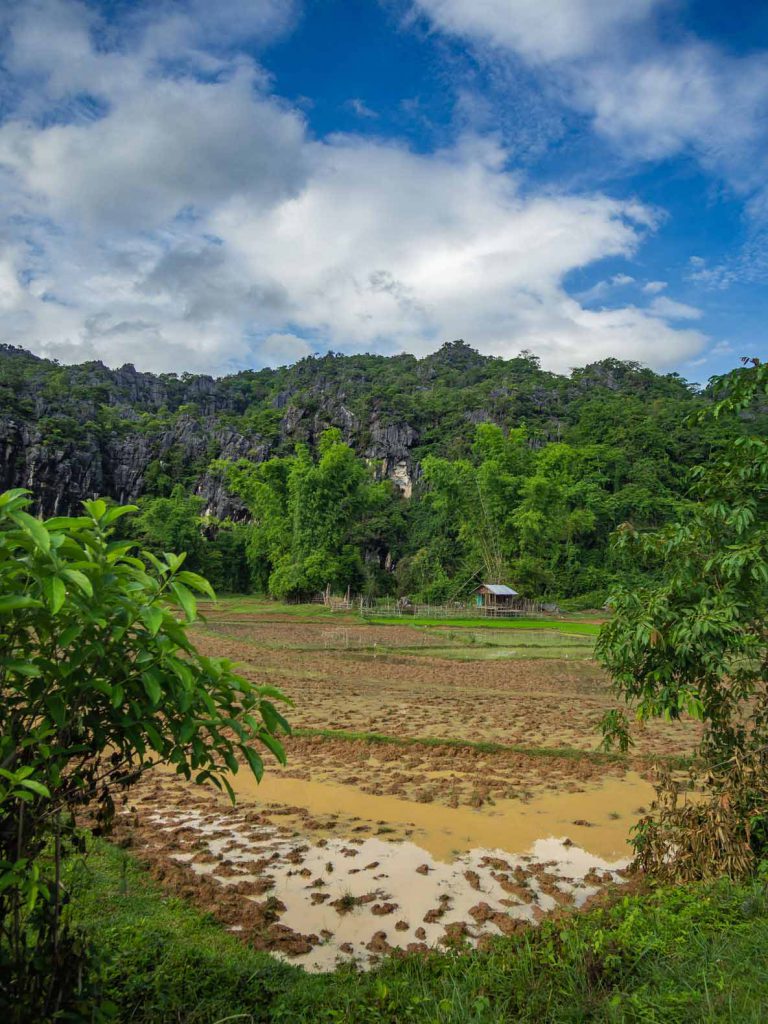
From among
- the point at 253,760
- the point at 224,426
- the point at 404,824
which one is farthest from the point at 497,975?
the point at 224,426

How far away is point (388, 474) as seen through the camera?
65688mm

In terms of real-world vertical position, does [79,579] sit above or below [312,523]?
below

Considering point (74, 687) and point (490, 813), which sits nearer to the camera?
point (74, 687)

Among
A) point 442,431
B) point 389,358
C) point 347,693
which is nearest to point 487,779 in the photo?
point 347,693

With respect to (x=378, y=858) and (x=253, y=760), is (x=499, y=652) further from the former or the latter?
(x=253, y=760)

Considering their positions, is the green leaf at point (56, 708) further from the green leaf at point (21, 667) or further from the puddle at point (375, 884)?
the puddle at point (375, 884)

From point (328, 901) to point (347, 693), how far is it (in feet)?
28.4

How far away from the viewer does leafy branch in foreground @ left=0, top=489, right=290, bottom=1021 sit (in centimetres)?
168

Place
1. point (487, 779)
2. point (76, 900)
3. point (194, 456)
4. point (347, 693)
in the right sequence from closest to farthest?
point (76, 900) < point (487, 779) < point (347, 693) < point (194, 456)

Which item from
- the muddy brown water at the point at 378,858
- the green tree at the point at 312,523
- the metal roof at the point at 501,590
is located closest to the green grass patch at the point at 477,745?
the muddy brown water at the point at 378,858

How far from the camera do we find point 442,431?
67.4m

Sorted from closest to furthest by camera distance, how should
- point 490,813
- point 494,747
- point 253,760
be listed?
point 253,760, point 490,813, point 494,747

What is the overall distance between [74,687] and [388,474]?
210 ft

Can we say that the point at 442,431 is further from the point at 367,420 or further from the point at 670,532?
the point at 670,532
